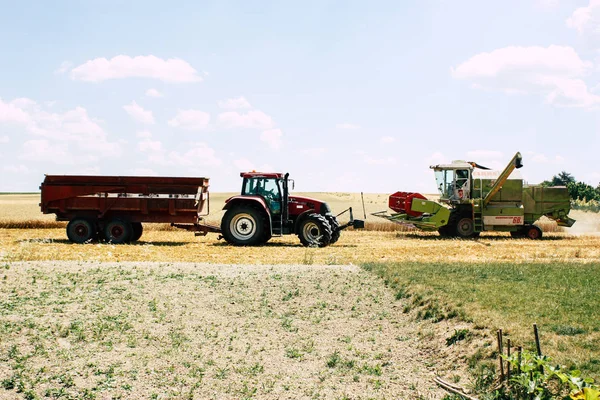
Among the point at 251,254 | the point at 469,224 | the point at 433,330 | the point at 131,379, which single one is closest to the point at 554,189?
the point at 469,224

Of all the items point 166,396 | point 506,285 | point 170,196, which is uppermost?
point 170,196

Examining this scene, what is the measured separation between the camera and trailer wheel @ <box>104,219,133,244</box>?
74.5ft

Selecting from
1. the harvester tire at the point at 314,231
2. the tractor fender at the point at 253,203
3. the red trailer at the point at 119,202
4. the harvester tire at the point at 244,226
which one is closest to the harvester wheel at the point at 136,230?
the red trailer at the point at 119,202

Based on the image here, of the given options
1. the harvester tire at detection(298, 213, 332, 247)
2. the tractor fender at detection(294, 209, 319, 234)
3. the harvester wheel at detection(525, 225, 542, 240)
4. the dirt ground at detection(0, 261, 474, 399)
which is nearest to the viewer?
the dirt ground at detection(0, 261, 474, 399)

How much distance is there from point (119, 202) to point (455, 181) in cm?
1402

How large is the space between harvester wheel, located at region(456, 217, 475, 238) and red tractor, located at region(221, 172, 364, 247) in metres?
6.81

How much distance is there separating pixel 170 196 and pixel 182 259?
5.15m

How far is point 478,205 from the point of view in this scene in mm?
26406

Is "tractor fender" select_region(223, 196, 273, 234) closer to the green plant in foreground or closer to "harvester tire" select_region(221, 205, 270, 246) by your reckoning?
"harvester tire" select_region(221, 205, 270, 246)

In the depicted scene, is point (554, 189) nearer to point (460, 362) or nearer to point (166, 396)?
point (460, 362)

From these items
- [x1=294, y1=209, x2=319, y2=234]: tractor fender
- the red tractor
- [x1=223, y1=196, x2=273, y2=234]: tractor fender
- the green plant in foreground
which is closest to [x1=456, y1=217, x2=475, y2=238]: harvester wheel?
the red tractor

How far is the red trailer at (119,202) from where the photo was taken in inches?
888

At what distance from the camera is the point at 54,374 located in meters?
8.48

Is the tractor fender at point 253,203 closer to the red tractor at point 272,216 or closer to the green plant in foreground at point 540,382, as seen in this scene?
the red tractor at point 272,216
